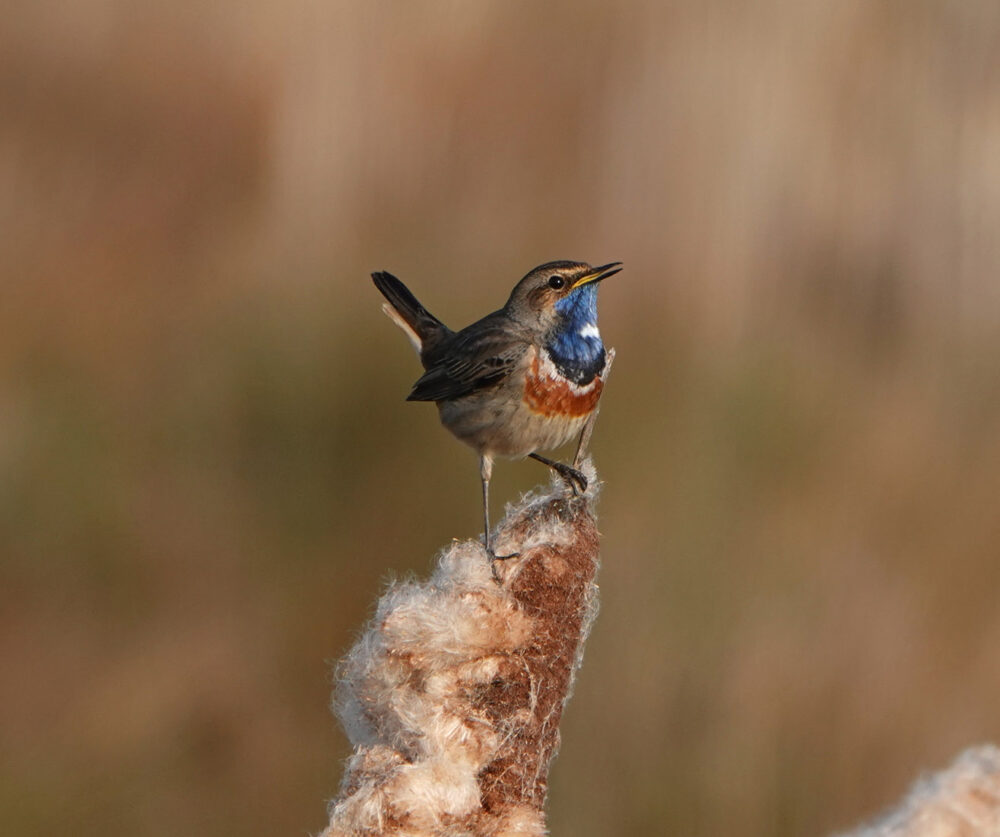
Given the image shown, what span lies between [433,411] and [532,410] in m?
1.21

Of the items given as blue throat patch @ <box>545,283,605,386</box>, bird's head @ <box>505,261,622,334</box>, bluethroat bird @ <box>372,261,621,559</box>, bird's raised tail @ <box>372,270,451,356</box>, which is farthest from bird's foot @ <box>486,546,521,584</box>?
bird's raised tail @ <box>372,270,451,356</box>

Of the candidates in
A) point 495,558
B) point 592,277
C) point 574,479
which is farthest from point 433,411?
point 495,558

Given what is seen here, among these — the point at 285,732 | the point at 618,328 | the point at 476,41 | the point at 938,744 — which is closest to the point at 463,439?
the point at 618,328

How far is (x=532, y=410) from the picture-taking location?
11.9 feet

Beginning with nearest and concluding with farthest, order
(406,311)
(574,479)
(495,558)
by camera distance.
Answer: (495,558) < (574,479) < (406,311)

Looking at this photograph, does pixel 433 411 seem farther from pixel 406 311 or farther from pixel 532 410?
pixel 532 410

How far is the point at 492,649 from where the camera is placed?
6.32 ft

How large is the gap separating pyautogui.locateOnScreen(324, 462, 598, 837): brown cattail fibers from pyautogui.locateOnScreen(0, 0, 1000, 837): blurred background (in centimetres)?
251

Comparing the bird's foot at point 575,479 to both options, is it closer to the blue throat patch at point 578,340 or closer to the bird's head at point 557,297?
the blue throat patch at point 578,340

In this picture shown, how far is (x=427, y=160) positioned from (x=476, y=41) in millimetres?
537

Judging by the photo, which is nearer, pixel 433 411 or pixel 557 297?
pixel 557 297

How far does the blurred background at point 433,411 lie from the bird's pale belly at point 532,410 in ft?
3.22

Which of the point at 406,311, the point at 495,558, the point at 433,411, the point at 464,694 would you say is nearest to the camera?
the point at 464,694

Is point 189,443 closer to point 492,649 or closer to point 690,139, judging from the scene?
point 690,139
